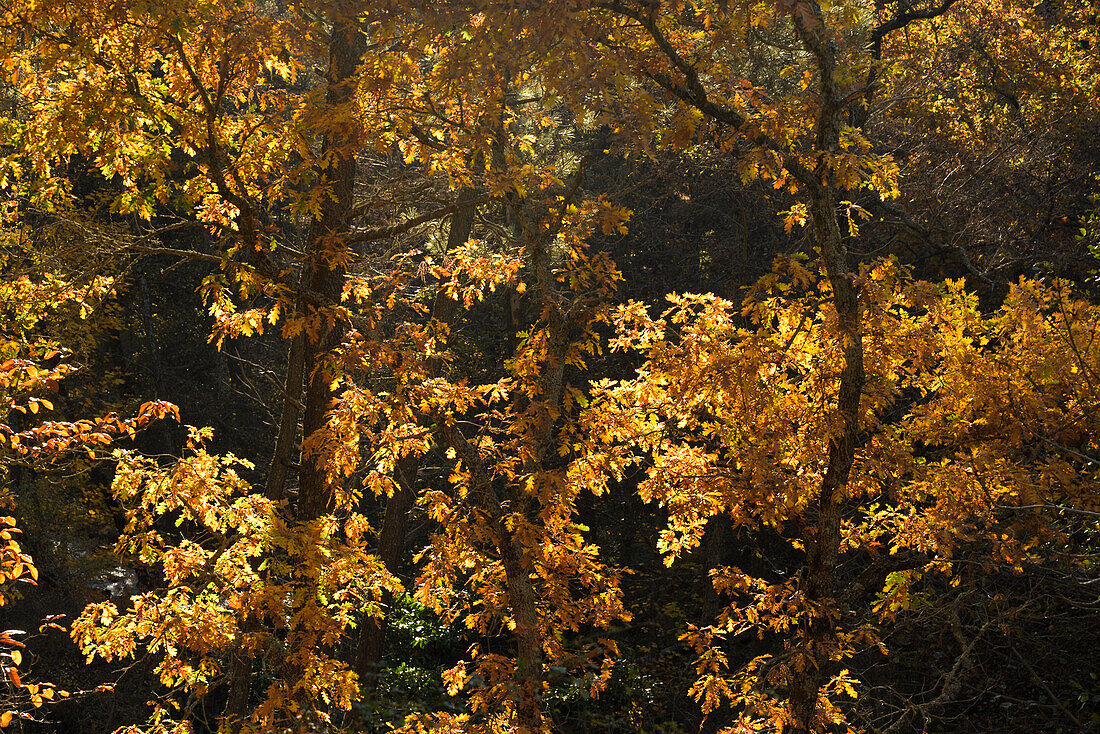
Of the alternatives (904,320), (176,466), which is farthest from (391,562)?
(904,320)

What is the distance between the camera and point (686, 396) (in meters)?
5.39

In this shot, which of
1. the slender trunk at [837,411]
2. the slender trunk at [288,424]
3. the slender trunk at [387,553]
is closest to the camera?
the slender trunk at [837,411]

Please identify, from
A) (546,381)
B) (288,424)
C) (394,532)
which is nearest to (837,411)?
(546,381)

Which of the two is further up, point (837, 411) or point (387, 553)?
point (837, 411)

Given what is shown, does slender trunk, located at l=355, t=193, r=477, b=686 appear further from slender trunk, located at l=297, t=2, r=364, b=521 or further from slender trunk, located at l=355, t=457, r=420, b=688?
slender trunk, located at l=297, t=2, r=364, b=521

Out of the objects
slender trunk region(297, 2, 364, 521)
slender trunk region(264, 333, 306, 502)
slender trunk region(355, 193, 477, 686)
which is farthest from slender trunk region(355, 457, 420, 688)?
slender trunk region(297, 2, 364, 521)

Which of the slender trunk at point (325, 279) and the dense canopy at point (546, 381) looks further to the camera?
the slender trunk at point (325, 279)

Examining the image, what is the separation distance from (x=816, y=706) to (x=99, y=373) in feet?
45.9

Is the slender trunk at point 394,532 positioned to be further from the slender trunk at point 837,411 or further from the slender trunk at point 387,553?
the slender trunk at point 837,411

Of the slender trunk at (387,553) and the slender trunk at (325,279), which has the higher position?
the slender trunk at (325,279)

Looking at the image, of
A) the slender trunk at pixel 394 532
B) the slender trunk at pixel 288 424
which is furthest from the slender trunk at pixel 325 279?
the slender trunk at pixel 394 532

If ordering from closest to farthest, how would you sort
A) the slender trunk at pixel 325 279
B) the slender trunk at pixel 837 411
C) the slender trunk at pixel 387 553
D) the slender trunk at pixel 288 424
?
1. the slender trunk at pixel 837 411
2. the slender trunk at pixel 325 279
3. the slender trunk at pixel 288 424
4. the slender trunk at pixel 387 553

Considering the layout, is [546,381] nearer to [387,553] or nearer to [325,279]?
[325,279]

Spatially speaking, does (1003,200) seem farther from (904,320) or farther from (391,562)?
(391,562)
